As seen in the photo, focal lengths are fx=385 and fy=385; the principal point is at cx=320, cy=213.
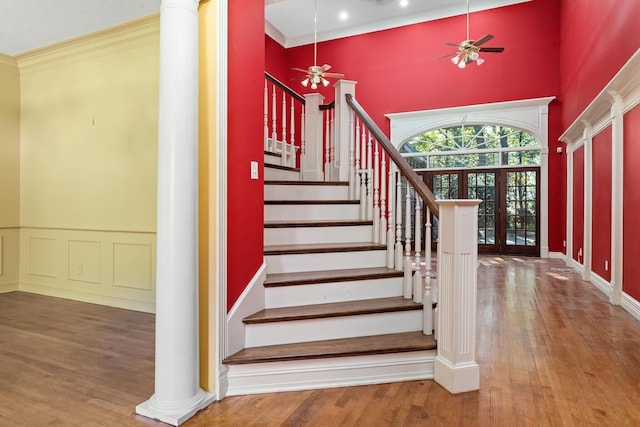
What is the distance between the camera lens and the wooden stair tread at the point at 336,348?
225 centimetres

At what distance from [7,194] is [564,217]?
9.31 meters

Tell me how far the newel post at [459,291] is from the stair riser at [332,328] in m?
0.36

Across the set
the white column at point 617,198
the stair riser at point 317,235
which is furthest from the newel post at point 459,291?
the white column at point 617,198

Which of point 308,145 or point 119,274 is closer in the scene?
point 119,274

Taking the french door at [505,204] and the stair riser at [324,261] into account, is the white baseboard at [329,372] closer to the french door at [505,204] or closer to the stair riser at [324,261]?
the stair riser at [324,261]

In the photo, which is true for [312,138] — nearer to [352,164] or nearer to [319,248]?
Result: [352,164]

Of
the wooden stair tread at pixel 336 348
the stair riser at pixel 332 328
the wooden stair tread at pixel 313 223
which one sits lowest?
the wooden stair tread at pixel 336 348

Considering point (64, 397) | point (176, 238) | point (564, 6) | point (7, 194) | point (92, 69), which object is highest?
point (564, 6)

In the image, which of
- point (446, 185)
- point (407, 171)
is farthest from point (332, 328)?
point (446, 185)

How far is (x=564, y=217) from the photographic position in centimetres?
773

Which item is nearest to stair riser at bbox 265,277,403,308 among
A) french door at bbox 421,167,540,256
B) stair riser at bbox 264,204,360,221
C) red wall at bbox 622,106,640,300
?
stair riser at bbox 264,204,360,221

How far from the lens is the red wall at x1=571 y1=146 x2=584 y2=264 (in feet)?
20.7

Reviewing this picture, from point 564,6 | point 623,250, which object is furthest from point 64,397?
point 564,6

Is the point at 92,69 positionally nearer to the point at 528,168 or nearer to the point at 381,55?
the point at 381,55
